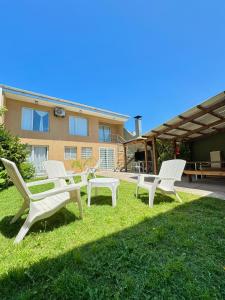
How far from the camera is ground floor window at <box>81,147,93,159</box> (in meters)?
16.0

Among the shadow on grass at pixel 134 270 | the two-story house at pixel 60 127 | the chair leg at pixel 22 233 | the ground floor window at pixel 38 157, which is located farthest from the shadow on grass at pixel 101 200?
the two-story house at pixel 60 127

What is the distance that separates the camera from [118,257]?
1886 mm

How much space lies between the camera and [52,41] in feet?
32.6

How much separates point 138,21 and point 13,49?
812cm

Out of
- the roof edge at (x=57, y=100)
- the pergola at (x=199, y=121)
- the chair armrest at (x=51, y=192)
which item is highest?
the roof edge at (x=57, y=100)

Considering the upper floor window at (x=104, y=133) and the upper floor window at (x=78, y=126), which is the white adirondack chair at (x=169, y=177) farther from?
the upper floor window at (x=104, y=133)

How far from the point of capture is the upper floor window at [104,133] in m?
18.0

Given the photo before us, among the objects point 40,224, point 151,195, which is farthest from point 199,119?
point 40,224

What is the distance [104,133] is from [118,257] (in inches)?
662

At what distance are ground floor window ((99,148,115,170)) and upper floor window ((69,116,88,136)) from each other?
268 cm

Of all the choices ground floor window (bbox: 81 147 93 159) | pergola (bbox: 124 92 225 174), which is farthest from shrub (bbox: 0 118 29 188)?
ground floor window (bbox: 81 147 93 159)

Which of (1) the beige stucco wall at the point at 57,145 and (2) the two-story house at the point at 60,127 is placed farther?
(1) the beige stucco wall at the point at 57,145

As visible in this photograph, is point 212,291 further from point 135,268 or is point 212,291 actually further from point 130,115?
point 130,115

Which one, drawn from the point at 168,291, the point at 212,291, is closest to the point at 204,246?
the point at 212,291
